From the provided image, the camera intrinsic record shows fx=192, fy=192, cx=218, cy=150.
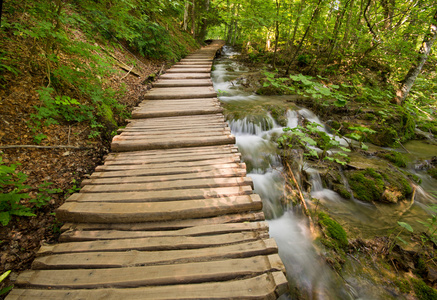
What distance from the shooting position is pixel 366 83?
338 inches

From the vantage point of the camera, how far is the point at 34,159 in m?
2.70

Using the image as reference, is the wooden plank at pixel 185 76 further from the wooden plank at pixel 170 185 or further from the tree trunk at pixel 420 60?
the tree trunk at pixel 420 60

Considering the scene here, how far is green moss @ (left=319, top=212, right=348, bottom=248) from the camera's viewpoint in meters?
3.10

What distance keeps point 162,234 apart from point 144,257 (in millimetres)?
273

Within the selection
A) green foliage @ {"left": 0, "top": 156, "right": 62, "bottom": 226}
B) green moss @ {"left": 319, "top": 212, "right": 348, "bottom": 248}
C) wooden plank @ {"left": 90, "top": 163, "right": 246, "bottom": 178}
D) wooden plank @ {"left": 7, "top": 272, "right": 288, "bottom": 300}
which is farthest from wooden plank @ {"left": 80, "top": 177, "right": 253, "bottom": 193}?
green moss @ {"left": 319, "top": 212, "right": 348, "bottom": 248}

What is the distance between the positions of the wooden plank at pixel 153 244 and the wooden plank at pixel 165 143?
69.8 inches

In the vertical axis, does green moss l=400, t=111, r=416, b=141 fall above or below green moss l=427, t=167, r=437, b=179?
above

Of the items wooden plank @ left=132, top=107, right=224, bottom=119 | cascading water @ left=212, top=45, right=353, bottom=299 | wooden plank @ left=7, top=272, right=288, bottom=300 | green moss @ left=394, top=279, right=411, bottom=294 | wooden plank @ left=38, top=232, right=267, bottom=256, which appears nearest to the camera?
wooden plank @ left=7, top=272, right=288, bottom=300

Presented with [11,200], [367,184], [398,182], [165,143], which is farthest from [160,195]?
[398,182]

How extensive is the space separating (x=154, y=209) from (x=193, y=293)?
0.95m

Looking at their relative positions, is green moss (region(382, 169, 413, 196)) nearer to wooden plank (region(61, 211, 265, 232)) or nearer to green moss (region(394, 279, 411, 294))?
green moss (region(394, 279, 411, 294))

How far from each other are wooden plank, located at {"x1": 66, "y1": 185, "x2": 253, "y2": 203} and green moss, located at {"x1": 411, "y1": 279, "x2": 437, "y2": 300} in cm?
264

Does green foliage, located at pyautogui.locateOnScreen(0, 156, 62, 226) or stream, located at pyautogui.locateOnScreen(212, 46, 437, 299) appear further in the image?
stream, located at pyautogui.locateOnScreen(212, 46, 437, 299)

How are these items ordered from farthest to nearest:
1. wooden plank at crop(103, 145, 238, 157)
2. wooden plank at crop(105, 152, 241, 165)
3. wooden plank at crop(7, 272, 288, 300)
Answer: wooden plank at crop(103, 145, 238, 157) → wooden plank at crop(105, 152, 241, 165) → wooden plank at crop(7, 272, 288, 300)
